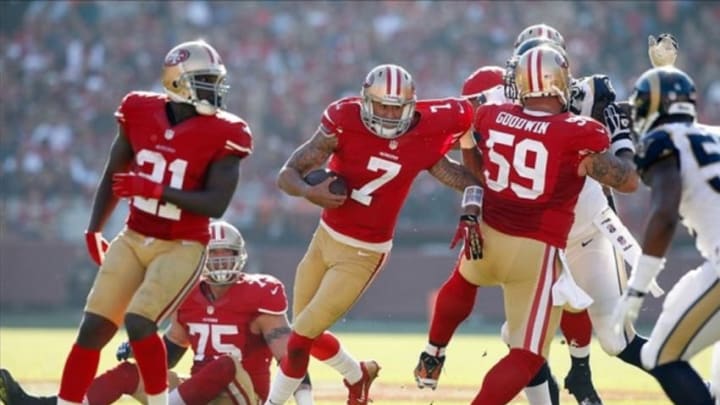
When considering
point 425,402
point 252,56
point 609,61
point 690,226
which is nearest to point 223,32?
point 252,56

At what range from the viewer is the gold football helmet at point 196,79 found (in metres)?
6.67

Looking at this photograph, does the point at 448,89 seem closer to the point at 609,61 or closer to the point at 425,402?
the point at 609,61

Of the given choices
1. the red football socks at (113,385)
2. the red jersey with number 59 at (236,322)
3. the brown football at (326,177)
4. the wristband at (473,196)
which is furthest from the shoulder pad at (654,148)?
the red football socks at (113,385)

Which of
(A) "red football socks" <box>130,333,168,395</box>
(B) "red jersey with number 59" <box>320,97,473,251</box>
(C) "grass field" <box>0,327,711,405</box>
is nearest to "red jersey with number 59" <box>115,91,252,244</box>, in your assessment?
(A) "red football socks" <box>130,333,168,395</box>

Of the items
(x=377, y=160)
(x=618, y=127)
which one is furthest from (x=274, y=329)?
(x=618, y=127)

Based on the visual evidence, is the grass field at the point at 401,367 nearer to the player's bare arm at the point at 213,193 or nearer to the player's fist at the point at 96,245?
the player's bare arm at the point at 213,193

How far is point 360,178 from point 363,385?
1275 mm

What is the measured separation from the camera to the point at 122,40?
806 inches

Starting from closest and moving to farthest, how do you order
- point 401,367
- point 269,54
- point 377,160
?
point 377,160, point 401,367, point 269,54

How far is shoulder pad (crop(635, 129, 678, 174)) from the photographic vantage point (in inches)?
237

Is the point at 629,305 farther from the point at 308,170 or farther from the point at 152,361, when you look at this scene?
the point at 152,361

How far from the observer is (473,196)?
704cm

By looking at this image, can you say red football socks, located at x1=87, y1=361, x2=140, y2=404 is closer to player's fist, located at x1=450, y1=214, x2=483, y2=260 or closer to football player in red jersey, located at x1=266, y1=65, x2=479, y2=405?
football player in red jersey, located at x1=266, y1=65, x2=479, y2=405

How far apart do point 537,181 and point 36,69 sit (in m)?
14.5
